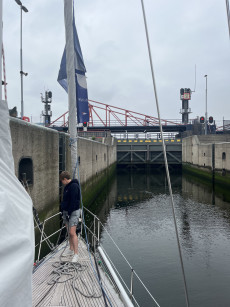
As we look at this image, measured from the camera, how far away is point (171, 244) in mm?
10148

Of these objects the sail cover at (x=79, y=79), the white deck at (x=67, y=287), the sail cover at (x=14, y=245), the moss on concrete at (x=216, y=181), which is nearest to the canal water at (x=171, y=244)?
the moss on concrete at (x=216, y=181)

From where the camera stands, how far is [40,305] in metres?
3.58

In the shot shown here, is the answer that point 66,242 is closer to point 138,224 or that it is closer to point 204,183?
point 138,224

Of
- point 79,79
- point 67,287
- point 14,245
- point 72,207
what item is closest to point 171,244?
point 72,207

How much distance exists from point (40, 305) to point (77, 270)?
3.83ft

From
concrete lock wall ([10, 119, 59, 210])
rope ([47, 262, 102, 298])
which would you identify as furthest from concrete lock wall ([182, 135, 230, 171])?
rope ([47, 262, 102, 298])

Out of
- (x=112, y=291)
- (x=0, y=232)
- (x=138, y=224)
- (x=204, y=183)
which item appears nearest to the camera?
(x=0, y=232)

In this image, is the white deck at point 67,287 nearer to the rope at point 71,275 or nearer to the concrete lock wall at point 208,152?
the rope at point 71,275

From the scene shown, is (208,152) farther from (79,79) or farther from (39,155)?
(79,79)

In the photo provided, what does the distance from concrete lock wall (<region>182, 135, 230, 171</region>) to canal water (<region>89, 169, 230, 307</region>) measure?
469 cm

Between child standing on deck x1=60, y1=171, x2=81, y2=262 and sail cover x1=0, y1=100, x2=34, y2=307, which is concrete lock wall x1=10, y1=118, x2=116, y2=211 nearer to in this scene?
child standing on deck x1=60, y1=171, x2=81, y2=262

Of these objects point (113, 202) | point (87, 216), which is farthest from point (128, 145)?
point (87, 216)

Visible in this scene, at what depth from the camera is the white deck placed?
12.2ft

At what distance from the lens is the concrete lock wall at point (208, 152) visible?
22.6m
